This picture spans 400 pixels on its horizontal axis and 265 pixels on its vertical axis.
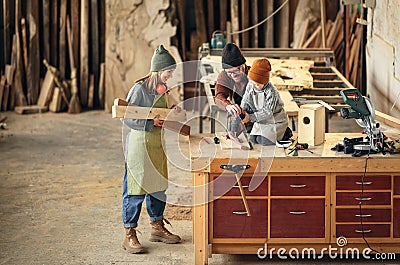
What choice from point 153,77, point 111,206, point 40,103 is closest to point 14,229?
point 111,206

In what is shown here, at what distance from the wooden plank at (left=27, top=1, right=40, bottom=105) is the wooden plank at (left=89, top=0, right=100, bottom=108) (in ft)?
2.46

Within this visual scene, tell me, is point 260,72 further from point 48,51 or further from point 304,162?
point 48,51

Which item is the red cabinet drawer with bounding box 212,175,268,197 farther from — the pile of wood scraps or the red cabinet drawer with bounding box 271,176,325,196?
the pile of wood scraps

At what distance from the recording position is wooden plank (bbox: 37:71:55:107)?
12117 millimetres

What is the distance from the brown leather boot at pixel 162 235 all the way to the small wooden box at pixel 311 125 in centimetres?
123

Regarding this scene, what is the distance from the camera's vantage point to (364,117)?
615cm

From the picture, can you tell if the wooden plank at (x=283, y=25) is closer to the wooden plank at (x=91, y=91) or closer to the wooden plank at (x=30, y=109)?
the wooden plank at (x=91, y=91)

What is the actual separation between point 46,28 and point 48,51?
1.06 ft

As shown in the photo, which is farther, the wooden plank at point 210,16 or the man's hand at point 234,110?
the wooden plank at point 210,16

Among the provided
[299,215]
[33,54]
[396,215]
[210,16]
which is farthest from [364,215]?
[33,54]

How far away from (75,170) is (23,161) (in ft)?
2.42

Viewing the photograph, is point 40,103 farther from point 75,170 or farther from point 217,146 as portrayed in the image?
point 217,146

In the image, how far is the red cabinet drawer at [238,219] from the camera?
6051 mm

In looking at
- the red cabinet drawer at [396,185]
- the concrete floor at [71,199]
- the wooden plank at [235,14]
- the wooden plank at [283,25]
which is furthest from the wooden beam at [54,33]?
the red cabinet drawer at [396,185]
